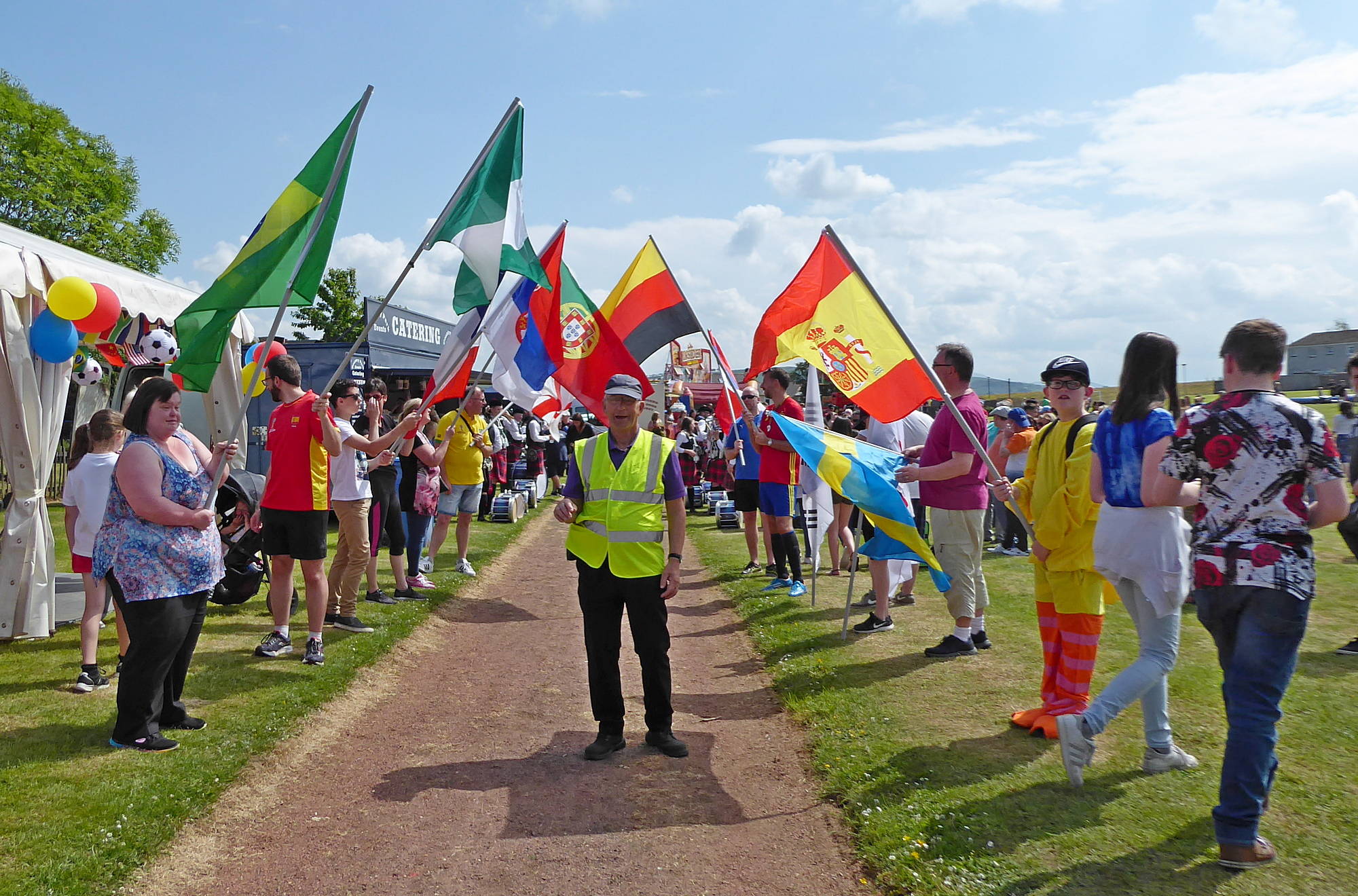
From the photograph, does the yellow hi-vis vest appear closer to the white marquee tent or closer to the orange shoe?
the orange shoe

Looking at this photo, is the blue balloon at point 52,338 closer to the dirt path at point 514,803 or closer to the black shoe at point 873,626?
the dirt path at point 514,803

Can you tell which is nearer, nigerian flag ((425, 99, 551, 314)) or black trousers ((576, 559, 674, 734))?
black trousers ((576, 559, 674, 734))

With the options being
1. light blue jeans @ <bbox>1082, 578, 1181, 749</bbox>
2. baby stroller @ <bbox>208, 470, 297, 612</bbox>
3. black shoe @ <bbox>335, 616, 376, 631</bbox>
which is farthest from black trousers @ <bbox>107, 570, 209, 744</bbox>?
light blue jeans @ <bbox>1082, 578, 1181, 749</bbox>

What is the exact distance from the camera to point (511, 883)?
3.85 m

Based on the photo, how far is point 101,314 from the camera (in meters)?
7.58

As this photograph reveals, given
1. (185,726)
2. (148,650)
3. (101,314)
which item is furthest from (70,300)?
(185,726)

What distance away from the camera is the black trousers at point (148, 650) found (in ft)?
16.7

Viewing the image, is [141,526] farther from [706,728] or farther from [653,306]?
[653,306]

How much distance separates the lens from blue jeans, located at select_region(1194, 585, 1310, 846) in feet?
11.7

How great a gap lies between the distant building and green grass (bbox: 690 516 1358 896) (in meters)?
122

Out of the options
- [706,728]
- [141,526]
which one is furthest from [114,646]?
[706,728]

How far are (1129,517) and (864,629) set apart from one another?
12.2 feet

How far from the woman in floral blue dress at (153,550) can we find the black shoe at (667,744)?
2591 mm

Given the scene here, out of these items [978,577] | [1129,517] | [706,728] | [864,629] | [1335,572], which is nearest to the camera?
[1129,517]
